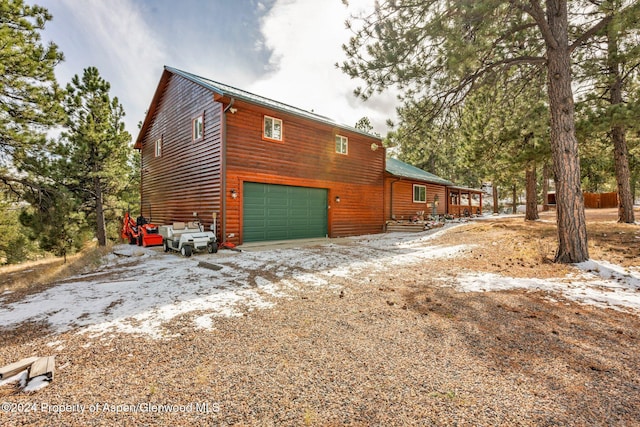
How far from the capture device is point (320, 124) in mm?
11617

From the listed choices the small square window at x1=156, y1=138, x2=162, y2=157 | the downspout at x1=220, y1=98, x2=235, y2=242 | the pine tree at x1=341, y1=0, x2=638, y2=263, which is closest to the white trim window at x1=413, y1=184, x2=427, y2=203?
the pine tree at x1=341, y1=0, x2=638, y2=263

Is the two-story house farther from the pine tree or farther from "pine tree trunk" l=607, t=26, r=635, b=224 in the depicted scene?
"pine tree trunk" l=607, t=26, r=635, b=224

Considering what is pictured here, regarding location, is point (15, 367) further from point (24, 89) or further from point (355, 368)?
point (24, 89)

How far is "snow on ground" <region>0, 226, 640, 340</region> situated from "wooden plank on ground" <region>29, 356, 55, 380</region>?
0.60 meters

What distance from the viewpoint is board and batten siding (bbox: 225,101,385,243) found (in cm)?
927

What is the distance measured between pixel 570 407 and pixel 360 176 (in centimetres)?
1223

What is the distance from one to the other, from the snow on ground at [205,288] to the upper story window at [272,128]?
17.0 ft

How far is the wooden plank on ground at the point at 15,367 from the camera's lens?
202cm

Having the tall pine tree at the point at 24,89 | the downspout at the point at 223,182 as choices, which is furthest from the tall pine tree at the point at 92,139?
the downspout at the point at 223,182

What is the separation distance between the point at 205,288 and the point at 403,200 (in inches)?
562

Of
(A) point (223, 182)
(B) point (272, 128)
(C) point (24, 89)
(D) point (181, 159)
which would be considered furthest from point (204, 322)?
(D) point (181, 159)

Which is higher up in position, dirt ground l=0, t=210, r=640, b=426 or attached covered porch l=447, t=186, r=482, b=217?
attached covered porch l=447, t=186, r=482, b=217

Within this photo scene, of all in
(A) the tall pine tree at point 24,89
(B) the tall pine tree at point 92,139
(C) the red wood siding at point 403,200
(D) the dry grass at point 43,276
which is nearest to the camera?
(D) the dry grass at point 43,276

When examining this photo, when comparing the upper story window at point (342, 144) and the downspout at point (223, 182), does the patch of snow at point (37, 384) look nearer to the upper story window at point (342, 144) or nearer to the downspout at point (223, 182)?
the downspout at point (223, 182)
